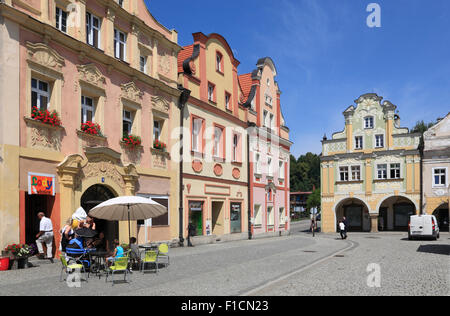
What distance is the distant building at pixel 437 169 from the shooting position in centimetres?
4150

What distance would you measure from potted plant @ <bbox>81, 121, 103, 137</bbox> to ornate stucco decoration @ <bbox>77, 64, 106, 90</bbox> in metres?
1.52

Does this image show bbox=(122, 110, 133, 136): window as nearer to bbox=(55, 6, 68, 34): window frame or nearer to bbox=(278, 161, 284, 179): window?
bbox=(55, 6, 68, 34): window frame

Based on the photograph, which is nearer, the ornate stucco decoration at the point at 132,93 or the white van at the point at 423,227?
the ornate stucco decoration at the point at 132,93

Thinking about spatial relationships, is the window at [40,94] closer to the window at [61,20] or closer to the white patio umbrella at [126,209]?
the window at [61,20]

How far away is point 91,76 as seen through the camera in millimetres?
17766

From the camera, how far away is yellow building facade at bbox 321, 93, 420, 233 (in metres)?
43.5

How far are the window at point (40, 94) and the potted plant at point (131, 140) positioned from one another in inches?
160

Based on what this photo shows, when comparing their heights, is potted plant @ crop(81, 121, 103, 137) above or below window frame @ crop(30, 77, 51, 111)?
below

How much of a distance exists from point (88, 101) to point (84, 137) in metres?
1.61

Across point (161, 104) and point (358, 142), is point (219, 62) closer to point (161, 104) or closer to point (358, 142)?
point (161, 104)

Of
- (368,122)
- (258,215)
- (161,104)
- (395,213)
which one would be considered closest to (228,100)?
(161,104)

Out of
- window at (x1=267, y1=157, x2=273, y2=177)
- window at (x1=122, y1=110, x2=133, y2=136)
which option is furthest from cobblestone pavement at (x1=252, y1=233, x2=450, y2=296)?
window at (x1=267, y1=157, x2=273, y2=177)

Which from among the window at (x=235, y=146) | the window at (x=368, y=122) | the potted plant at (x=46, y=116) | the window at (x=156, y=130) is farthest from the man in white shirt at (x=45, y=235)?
the window at (x=368, y=122)

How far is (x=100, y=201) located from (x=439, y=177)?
34287 mm
